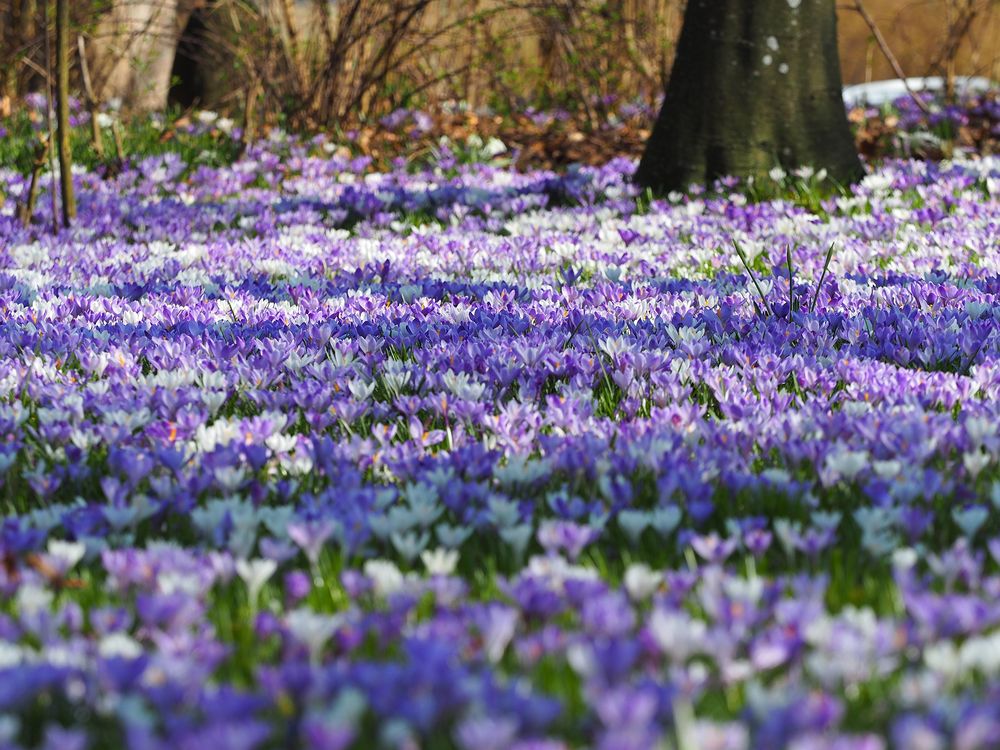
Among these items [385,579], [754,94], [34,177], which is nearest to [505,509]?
[385,579]

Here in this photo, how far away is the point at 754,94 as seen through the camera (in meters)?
7.30

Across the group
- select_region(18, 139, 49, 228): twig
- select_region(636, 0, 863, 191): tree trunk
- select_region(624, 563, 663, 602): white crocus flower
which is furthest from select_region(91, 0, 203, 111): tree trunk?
select_region(624, 563, 663, 602): white crocus flower

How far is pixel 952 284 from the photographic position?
4.43m

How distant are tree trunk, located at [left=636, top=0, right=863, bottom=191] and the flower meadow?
2273 millimetres

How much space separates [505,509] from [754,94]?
570 centimetres

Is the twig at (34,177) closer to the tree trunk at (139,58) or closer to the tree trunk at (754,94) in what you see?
the tree trunk at (754,94)

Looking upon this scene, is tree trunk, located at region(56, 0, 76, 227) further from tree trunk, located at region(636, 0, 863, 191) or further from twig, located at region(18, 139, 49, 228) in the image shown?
tree trunk, located at region(636, 0, 863, 191)

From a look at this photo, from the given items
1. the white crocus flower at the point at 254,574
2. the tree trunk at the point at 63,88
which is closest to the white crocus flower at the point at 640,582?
the white crocus flower at the point at 254,574

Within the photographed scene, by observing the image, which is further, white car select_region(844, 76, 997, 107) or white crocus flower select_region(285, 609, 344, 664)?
white car select_region(844, 76, 997, 107)

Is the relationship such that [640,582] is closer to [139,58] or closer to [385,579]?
[385,579]

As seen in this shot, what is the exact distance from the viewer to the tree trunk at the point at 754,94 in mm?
7277

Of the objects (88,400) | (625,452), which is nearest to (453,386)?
(625,452)

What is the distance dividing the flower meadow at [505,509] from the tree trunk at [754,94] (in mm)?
2273

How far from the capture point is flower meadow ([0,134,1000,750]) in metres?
1.56
